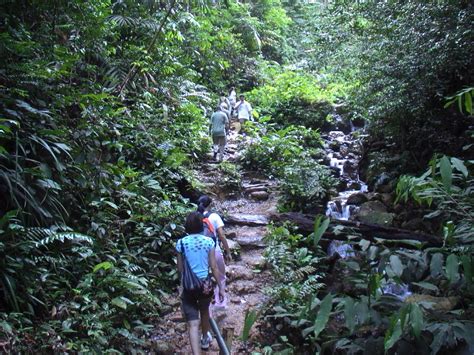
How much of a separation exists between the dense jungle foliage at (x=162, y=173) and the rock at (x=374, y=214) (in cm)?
61

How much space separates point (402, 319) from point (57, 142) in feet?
16.2

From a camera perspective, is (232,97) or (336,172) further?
(232,97)

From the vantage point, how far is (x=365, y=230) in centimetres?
719

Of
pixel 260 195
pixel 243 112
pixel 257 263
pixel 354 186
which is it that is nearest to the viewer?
pixel 257 263

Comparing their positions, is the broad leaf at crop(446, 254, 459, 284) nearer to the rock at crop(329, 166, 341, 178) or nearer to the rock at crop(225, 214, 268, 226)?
the rock at crop(225, 214, 268, 226)

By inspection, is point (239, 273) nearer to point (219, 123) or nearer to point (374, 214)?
point (374, 214)

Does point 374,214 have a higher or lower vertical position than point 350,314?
lower

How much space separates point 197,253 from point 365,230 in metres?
4.12

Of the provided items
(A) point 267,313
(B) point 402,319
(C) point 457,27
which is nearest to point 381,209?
(C) point 457,27

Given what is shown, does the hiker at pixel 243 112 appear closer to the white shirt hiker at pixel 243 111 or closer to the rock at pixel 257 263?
the white shirt hiker at pixel 243 111

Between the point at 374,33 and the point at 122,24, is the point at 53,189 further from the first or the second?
the point at 374,33

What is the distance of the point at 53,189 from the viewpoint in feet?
16.8

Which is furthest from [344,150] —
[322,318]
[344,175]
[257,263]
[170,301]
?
[322,318]

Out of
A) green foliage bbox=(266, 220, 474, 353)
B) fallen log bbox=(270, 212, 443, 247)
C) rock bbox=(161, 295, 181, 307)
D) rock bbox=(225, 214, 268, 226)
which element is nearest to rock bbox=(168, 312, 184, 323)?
rock bbox=(161, 295, 181, 307)
